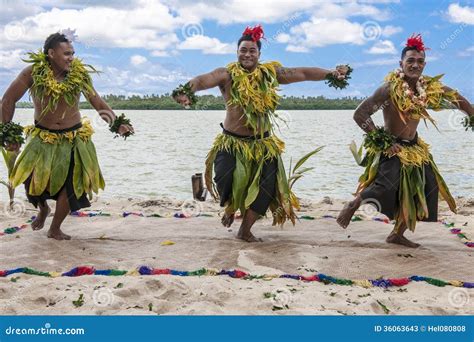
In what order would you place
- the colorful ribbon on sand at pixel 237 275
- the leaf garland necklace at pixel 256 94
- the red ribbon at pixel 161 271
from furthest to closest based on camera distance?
the leaf garland necklace at pixel 256 94, the red ribbon at pixel 161 271, the colorful ribbon on sand at pixel 237 275

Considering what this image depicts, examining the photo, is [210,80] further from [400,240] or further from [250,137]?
[400,240]

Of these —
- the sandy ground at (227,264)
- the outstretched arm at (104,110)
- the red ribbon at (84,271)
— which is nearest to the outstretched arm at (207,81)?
the outstretched arm at (104,110)

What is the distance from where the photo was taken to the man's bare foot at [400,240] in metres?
4.77

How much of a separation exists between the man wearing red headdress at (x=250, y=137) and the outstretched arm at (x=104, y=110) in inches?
29.9

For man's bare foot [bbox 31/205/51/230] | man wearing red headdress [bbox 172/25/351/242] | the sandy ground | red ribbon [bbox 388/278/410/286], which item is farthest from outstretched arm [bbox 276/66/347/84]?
man's bare foot [bbox 31/205/51/230]

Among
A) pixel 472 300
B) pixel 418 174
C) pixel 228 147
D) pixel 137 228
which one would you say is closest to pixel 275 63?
pixel 228 147

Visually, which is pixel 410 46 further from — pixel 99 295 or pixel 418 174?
pixel 99 295

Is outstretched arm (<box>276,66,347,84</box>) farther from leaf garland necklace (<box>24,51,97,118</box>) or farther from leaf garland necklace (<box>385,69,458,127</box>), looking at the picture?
leaf garland necklace (<box>24,51,97,118</box>)

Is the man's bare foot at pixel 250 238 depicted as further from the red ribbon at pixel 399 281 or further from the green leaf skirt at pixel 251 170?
the red ribbon at pixel 399 281

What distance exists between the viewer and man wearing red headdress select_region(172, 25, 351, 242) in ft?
15.6

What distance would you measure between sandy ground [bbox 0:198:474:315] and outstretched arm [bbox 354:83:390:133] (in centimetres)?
96

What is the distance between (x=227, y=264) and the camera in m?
4.28

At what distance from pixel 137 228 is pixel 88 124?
41.3 inches

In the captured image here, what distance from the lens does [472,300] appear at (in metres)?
3.58
